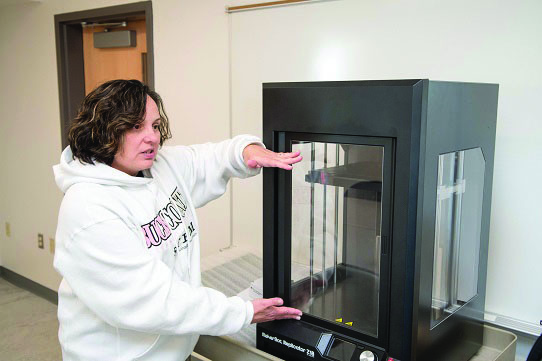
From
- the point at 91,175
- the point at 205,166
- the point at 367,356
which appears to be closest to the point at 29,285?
the point at 205,166

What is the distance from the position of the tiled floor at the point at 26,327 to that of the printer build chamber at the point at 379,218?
1992 mm

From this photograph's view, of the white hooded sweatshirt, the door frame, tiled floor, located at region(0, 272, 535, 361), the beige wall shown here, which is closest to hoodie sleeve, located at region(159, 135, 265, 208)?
the white hooded sweatshirt

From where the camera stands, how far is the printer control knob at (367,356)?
1.12 metres

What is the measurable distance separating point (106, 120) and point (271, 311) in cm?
58

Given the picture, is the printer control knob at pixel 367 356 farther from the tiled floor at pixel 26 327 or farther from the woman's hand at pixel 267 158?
the tiled floor at pixel 26 327

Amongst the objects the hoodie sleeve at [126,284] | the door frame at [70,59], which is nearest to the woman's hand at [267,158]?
the hoodie sleeve at [126,284]

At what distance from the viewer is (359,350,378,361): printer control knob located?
1.12 m

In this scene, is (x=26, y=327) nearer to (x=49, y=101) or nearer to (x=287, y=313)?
(x=49, y=101)

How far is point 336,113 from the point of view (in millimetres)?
1105

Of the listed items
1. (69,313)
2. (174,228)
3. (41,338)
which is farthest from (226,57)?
(41,338)

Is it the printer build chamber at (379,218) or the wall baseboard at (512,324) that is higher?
the printer build chamber at (379,218)

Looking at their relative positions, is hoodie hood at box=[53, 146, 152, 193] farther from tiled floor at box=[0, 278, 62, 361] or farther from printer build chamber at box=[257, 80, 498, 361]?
tiled floor at box=[0, 278, 62, 361]

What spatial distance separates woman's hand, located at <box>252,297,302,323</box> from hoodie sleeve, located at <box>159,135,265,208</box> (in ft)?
1.15

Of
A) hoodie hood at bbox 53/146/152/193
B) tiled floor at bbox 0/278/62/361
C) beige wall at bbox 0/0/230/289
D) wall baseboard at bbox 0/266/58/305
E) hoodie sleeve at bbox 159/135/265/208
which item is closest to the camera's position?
hoodie hood at bbox 53/146/152/193
